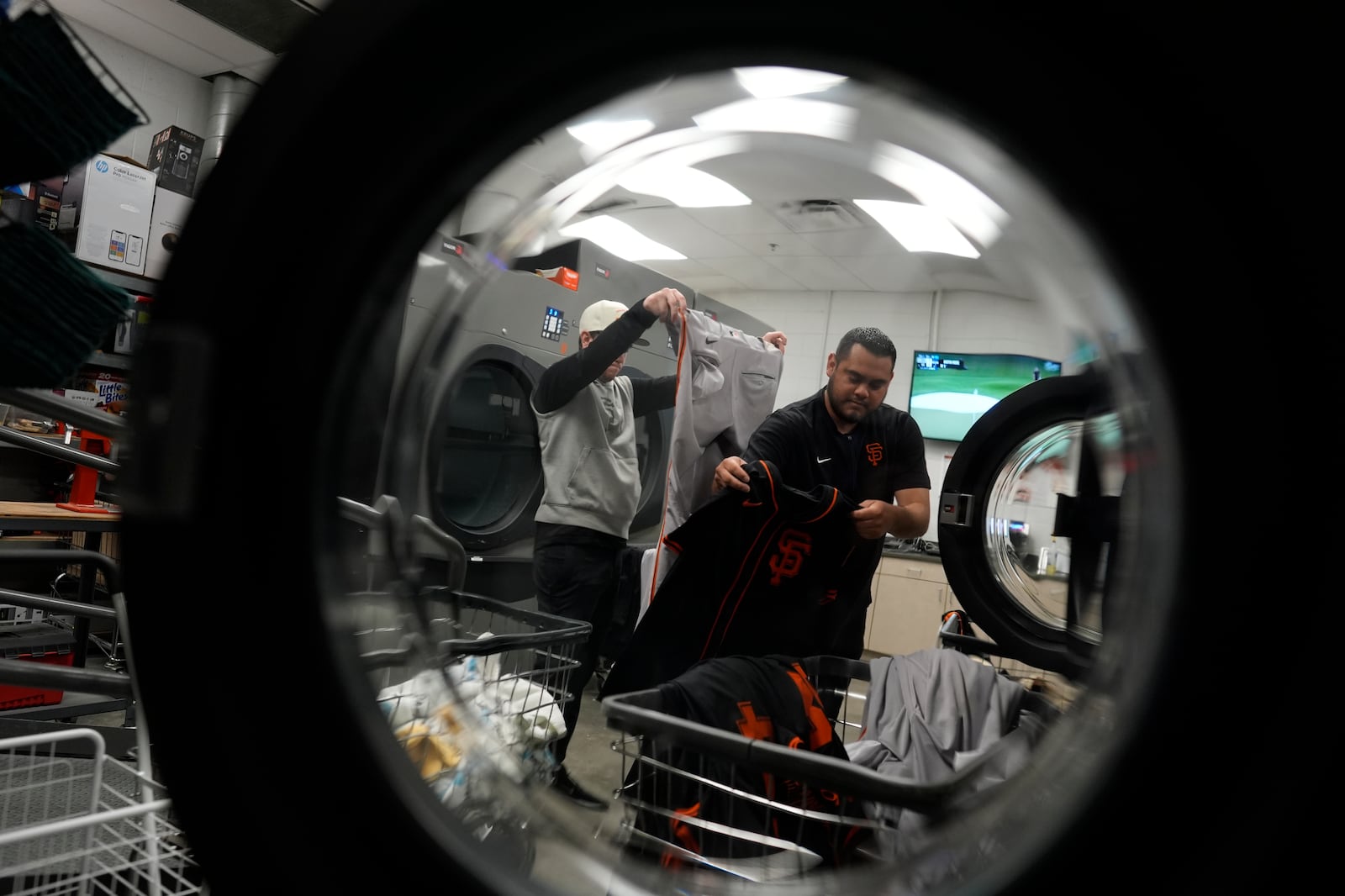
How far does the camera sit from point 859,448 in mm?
927

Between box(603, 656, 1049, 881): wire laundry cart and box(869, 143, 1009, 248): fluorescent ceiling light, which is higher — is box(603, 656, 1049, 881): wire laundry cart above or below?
below

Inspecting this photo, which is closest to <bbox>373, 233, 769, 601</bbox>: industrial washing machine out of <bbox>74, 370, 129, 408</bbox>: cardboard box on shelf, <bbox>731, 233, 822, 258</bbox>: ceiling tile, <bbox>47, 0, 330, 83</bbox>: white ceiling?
<bbox>731, 233, 822, 258</bbox>: ceiling tile

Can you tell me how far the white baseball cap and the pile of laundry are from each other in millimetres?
622

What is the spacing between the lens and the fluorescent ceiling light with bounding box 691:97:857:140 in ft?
1.81

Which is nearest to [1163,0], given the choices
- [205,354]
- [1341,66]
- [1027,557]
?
[1341,66]

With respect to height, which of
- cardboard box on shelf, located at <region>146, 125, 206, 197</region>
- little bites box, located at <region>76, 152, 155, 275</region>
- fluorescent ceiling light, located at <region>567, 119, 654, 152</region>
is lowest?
fluorescent ceiling light, located at <region>567, 119, 654, 152</region>

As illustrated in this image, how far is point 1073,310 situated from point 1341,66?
0.21 meters

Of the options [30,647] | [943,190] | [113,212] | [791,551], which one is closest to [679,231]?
[943,190]

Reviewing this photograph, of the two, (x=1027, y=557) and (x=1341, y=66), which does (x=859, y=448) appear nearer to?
(x=1027, y=557)

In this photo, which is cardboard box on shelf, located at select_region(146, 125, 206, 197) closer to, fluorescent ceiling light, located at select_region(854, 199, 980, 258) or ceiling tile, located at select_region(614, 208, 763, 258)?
ceiling tile, located at select_region(614, 208, 763, 258)

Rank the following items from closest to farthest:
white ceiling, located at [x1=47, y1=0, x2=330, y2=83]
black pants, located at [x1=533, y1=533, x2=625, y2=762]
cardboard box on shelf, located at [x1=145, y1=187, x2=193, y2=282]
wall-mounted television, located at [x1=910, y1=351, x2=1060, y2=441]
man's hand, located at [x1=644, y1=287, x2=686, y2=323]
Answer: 1. wall-mounted television, located at [x1=910, y1=351, x2=1060, y2=441]
2. man's hand, located at [x1=644, y1=287, x2=686, y2=323]
3. black pants, located at [x1=533, y1=533, x2=625, y2=762]
4. cardboard box on shelf, located at [x1=145, y1=187, x2=193, y2=282]
5. white ceiling, located at [x1=47, y1=0, x2=330, y2=83]

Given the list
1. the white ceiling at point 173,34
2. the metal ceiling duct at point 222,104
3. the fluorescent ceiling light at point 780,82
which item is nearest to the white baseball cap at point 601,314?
the fluorescent ceiling light at point 780,82

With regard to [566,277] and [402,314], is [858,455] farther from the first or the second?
[402,314]

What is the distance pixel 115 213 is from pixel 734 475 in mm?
3235
